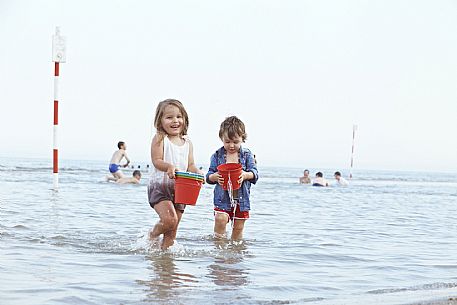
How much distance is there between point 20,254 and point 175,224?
1.21 m

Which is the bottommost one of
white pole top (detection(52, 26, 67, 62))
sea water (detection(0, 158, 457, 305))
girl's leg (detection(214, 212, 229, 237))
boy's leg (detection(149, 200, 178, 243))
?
sea water (detection(0, 158, 457, 305))

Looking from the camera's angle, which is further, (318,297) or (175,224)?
(175,224)

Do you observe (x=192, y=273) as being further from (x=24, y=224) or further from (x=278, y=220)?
(x=278, y=220)

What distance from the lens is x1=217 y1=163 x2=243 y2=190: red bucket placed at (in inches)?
238

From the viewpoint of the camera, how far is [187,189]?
5.23 m

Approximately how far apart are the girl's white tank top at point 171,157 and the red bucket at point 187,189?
27 centimetres

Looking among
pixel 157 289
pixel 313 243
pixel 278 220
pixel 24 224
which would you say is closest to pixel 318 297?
pixel 157 289

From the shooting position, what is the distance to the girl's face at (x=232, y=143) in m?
6.33

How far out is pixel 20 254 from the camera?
16.9 ft

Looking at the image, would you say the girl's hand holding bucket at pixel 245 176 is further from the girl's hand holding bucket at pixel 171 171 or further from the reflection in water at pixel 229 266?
the girl's hand holding bucket at pixel 171 171

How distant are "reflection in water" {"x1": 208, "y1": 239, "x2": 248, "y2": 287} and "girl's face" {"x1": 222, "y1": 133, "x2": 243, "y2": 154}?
0.88 meters

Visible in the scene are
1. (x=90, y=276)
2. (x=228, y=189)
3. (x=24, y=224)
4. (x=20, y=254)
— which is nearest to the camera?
(x=90, y=276)

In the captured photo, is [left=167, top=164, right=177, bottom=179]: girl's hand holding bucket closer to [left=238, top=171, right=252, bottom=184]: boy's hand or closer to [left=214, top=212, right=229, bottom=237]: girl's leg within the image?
[left=238, top=171, right=252, bottom=184]: boy's hand

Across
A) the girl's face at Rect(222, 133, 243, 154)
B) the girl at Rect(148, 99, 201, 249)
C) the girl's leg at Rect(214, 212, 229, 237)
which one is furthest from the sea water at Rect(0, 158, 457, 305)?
the girl's face at Rect(222, 133, 243, 154)
